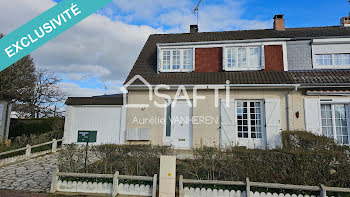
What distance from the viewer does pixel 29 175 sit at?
256 inches

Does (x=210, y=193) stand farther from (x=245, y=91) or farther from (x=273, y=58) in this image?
(x=273, y=58)

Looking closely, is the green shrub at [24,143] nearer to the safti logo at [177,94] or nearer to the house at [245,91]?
the house at [245,91]

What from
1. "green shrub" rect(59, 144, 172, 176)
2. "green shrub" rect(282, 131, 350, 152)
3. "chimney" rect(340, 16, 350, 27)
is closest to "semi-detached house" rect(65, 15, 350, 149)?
"green shrub" rect(282, 131, 350, 152)

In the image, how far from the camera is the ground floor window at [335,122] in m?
8.82

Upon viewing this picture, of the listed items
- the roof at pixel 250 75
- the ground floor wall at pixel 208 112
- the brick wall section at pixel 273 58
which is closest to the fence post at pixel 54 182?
the ground floor wall at pixel 208 112

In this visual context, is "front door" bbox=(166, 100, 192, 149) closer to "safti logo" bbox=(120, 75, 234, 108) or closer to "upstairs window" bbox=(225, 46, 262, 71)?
"safti logo" bbox=(120, 75, 234, 108)

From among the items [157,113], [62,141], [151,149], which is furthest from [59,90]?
[151,149]

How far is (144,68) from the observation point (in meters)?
11.3

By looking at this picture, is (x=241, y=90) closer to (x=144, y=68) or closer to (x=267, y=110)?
(x=267, y=110)

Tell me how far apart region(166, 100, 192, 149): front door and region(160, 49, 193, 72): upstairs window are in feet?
6.80

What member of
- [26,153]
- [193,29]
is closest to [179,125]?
[26,153]

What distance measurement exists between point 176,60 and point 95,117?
542 centimetres

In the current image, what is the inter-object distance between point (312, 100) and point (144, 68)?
8.27 m

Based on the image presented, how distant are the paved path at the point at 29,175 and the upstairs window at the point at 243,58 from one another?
347 inches
